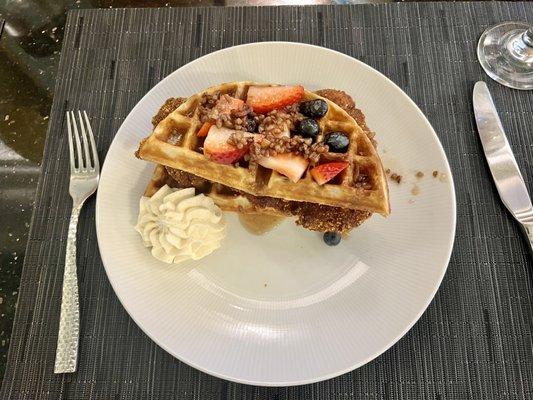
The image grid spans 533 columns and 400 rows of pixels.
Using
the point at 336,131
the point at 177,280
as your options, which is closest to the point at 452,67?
the point at 336,131

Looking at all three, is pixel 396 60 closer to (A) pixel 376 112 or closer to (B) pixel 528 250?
(A) pixel 376 112

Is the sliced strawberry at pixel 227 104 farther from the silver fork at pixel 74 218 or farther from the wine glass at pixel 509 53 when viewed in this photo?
the wine glass at pixel 509 53

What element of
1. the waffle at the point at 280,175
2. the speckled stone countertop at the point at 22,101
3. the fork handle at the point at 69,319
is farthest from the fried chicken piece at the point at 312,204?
the speckled stone countertop at the point at 22,101

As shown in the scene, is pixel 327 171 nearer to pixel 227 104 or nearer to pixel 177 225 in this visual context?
pixel 227 104

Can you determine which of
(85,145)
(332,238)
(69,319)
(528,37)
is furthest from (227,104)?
(528,37)

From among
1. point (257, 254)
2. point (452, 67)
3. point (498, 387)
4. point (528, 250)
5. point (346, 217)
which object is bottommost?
point (498, 387)

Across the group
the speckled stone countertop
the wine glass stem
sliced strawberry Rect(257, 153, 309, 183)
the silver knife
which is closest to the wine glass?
the wine glass stem
